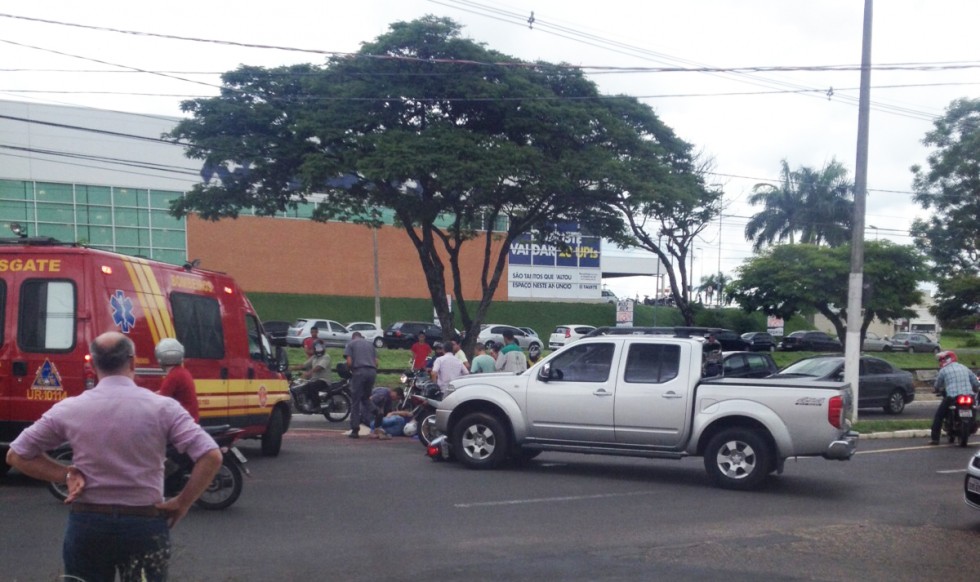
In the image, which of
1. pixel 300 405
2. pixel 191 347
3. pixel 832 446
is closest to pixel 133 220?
pixel 300 405

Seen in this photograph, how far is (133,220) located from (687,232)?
1090 inches

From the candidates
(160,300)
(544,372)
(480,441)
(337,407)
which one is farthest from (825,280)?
(160,300)

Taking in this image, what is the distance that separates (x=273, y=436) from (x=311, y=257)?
44.4m

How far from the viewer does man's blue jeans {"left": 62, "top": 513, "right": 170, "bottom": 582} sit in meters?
4.14

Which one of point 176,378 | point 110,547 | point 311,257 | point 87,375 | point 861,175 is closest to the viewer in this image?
point 110,547

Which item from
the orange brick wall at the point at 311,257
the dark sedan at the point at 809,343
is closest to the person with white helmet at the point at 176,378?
the orange brick wall at the point at 311,257

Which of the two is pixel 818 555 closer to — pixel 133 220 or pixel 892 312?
pixel 892 312

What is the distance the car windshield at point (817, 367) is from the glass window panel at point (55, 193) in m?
37.0

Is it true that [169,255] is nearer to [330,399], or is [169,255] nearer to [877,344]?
[330,399]

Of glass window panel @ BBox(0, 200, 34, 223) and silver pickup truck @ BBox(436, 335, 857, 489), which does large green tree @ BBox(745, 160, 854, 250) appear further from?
silver pickup truck @ BBox(436, 335, 857, 489)

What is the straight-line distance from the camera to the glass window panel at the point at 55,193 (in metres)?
46.9

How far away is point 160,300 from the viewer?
12.0 meters

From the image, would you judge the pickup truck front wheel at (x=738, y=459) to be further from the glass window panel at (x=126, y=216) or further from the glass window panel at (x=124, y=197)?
the glass window panel at (x=124, y=197)

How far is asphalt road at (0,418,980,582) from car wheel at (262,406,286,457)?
375 millimetres
